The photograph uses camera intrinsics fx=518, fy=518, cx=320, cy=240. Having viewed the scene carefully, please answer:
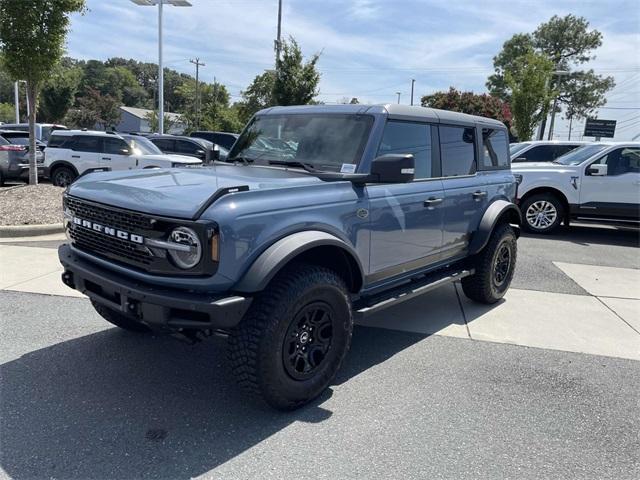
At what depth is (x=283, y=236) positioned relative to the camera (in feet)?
10.2

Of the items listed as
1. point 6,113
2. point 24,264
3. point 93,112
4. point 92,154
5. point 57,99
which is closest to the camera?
point 24,264

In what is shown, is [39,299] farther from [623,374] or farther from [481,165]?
[623,374]

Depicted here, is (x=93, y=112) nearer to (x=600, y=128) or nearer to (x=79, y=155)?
(x=79, y=155)

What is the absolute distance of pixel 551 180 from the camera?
10.2 m

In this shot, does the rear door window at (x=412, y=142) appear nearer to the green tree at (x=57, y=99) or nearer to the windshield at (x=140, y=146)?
the windshield at (x=140, y=146)

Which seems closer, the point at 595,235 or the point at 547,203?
the point at 547,203

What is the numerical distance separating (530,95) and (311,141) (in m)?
23.6

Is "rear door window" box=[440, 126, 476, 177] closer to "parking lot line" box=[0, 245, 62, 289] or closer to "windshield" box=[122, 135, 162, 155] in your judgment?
"parking lot line" box=[0, 245, 62, 289]

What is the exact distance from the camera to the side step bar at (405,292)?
3.85 metres

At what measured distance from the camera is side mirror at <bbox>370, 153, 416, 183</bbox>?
137 inches

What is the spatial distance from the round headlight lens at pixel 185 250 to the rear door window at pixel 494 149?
143 inches

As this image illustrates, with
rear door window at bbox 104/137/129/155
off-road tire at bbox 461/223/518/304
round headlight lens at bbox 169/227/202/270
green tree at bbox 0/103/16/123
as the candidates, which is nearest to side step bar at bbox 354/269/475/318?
off-road tire at bbox 461/223/518/304

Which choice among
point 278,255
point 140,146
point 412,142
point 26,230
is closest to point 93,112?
point 140,146

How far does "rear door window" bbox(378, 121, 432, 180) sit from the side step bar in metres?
0.94
